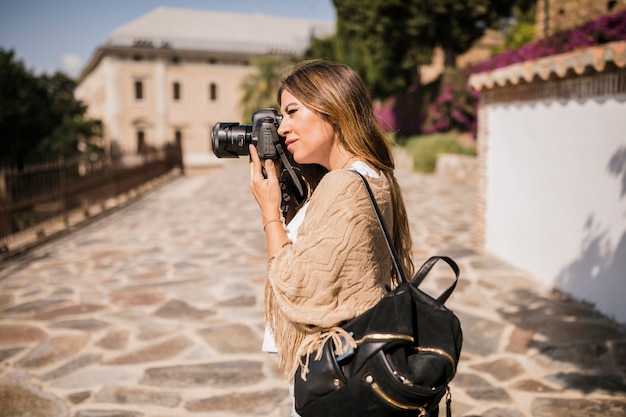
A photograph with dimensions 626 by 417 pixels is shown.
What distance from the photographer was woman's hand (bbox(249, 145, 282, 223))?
159 centimetres

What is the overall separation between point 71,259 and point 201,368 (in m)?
4.54

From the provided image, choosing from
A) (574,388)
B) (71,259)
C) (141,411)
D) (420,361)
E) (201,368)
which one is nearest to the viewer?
(420,361)

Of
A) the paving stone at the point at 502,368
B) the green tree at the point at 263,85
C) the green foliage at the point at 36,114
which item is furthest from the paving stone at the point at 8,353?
the green tree at the point at 263,85

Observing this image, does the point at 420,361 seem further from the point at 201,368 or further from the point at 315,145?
the point at 201,368

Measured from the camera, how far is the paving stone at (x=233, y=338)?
4184mm

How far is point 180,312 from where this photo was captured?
16.6ft

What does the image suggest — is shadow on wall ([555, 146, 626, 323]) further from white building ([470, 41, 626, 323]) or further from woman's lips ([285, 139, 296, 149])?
woman's lips ([285, 139, 296, 149])

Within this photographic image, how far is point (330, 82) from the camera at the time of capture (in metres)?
1.54

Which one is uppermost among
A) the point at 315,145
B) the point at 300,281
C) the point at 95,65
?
the point at 95,65

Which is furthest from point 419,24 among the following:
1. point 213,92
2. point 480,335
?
point 213,92

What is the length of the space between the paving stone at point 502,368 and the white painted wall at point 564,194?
149 cm

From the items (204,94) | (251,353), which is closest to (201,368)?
(251,353)

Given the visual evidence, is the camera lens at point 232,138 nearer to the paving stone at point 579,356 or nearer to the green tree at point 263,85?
the paving stone at point 579,356

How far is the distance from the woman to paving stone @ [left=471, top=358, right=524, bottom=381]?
2405mm
